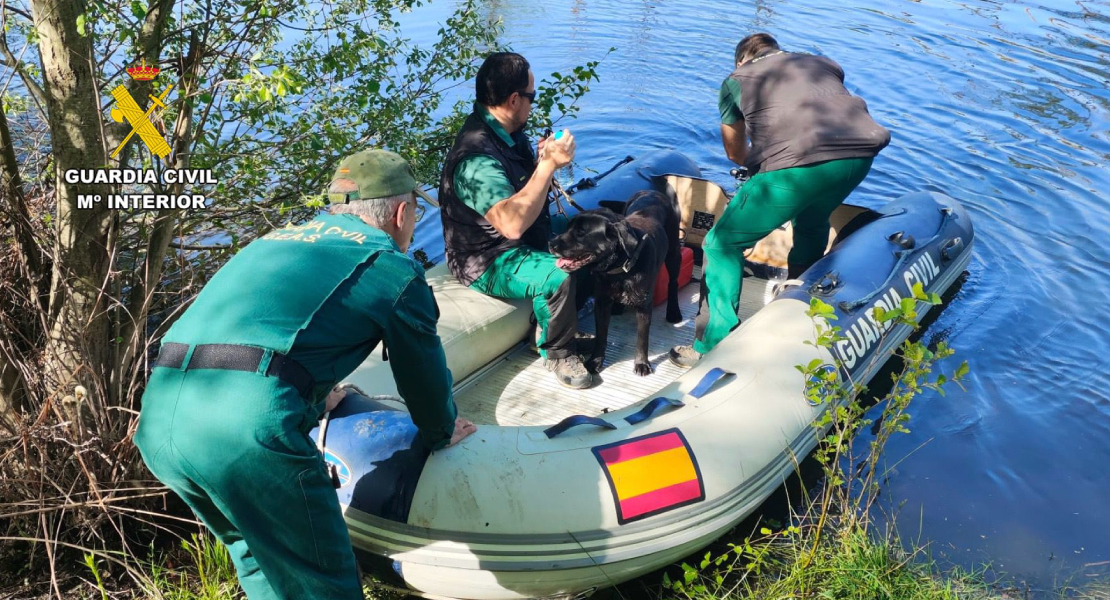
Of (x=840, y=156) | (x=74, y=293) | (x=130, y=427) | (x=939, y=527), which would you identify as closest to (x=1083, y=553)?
(x=939, y=527)

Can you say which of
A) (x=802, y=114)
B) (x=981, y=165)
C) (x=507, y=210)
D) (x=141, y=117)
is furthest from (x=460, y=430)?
(x=981, y=165)

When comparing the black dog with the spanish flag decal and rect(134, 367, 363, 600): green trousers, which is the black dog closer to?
the spanish flag decal

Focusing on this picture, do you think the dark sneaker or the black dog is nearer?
the black dog

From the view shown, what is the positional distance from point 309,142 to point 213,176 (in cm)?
61

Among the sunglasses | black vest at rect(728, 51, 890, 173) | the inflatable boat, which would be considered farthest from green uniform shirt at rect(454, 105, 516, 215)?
black vest at rect(728, 51, 890, 173)

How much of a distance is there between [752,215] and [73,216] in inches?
124

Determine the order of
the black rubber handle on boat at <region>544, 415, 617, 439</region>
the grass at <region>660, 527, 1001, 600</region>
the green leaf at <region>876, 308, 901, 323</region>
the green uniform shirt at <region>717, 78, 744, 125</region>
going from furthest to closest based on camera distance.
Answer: the green uniform shirt at <region>717, 78, 744, 125</region> < the black rubber handle on boat at <region>544, 415, 617, 439</region> < the grass at <region>660, 527, 1001, 600</region> < the green leaf at <region>876, 308, 901, 323</region>

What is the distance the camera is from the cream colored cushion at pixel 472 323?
418 centimetres

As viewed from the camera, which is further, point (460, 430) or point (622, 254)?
point (622, 254)

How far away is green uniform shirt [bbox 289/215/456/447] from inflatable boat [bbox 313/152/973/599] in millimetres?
413

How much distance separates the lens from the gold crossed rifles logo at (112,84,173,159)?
11.4 feet

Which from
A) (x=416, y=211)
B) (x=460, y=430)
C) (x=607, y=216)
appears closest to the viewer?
(x=460, y=430)

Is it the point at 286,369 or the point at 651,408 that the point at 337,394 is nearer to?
the point at 286,369

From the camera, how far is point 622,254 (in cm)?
423
